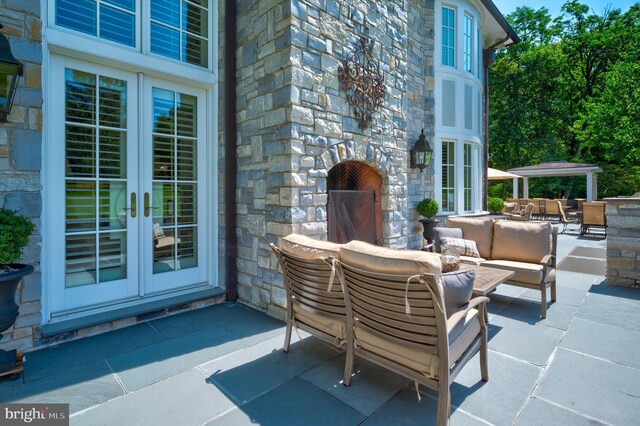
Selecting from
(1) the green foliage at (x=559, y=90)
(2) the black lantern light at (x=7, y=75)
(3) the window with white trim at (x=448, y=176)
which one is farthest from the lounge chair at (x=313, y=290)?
(1) the green foliage at (x=559, y=90)

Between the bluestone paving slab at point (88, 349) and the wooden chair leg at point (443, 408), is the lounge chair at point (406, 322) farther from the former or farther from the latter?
the bluestone paving slab at point (88, 349)

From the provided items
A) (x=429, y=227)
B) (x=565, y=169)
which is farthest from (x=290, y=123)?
(x=565, y=169)

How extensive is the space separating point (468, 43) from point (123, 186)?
7.77 m

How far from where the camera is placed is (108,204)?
3197 millimetres

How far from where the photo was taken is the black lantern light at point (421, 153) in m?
5.98

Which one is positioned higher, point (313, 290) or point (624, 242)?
point (624, 242)

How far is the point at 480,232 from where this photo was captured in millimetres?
4453

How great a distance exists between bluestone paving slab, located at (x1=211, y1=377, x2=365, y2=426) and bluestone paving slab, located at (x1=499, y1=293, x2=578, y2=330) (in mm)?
2378

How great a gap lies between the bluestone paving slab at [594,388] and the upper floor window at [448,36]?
6436 mm

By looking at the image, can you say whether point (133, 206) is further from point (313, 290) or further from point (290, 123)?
point (313, 290)

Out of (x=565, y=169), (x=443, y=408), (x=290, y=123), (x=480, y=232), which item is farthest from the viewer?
(x=565, y=169)

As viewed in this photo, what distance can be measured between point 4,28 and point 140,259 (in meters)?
2.18

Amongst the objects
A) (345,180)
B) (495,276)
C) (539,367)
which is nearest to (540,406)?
(539,367)

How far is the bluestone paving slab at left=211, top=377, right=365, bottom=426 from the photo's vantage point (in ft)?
5.99
